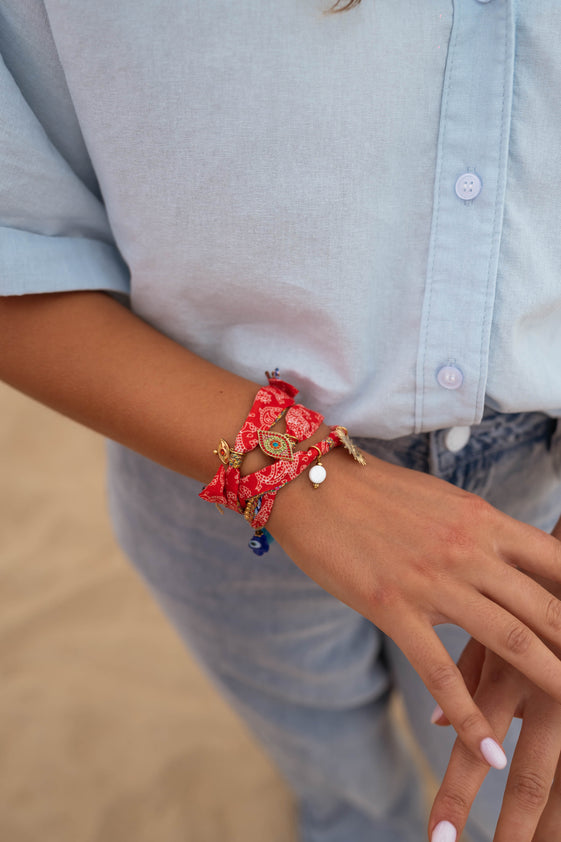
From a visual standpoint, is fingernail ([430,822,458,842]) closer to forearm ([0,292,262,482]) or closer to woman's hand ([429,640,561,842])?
woman's hand ([429,640,561,842])

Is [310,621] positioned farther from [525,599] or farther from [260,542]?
[525,599]

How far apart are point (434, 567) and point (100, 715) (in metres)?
1.61

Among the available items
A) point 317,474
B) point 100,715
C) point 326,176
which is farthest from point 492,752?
point 100,715

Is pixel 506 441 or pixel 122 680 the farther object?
pixel 122 680

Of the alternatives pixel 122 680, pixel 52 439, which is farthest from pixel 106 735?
pixel 52 439

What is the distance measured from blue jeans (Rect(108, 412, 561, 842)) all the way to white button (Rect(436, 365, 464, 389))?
0.12m

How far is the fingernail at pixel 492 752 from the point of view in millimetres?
590

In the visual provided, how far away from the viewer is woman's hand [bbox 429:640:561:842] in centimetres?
62

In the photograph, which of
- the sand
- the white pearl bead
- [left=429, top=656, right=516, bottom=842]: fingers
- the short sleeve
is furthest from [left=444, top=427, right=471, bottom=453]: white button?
the sand

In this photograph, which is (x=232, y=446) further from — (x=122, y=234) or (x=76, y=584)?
(x=76, y=584)

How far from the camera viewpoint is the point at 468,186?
65cm

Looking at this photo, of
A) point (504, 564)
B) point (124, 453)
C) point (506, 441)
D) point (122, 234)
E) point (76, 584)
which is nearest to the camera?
point (504, 564)

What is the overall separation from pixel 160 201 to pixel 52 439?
234cm

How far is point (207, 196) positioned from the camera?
26.8 inches
